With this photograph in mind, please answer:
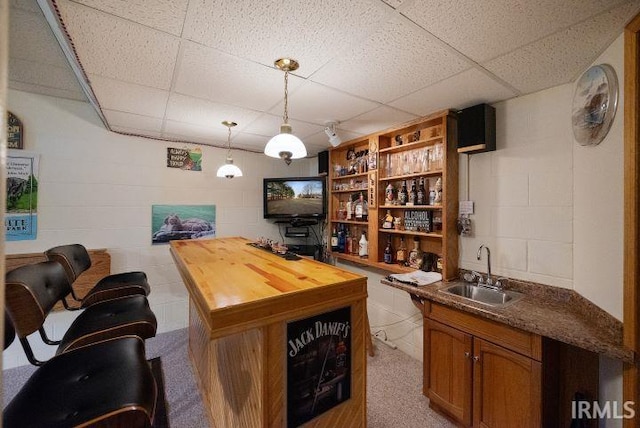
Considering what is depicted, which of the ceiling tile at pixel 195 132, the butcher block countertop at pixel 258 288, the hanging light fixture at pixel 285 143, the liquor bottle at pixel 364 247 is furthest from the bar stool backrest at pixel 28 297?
the liquor bottle at pixel 364 247

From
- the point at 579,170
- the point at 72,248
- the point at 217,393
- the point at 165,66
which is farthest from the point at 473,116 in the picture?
the point at 72,248

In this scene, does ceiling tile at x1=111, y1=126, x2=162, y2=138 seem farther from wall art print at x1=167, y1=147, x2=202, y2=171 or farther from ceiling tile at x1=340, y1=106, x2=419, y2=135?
ceiling tile at x1=340, y1=106, x2=419, y2=135

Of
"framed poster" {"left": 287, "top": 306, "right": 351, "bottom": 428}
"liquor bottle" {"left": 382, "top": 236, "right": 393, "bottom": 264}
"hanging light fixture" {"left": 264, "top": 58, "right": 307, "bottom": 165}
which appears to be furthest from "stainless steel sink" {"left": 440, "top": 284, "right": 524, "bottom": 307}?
"hanging light fixture" {"left": 264, "top": 58, "right": 307, "bottom": 165}

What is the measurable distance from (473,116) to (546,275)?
1.27m

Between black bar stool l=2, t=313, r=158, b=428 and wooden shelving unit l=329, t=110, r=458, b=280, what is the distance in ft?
6.96

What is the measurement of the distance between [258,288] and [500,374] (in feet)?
5.04

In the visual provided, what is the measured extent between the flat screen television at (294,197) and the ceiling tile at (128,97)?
170 centimetres

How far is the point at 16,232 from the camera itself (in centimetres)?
236

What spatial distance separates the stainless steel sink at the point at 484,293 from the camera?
187 cm

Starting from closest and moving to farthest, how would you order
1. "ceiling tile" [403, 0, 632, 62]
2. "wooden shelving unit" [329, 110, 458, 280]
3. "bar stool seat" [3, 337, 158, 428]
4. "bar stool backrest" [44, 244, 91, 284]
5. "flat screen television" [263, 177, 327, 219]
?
"bar stool seat" [3, 337, 158, 428] < "ceiling tile" [403, 0, 632, 62] < "bar stool backrest" [44, 244, 91, 284] < "wooden shelving unit" [329, 110, 458, 280] < "flat screen television" [263, 177, 327, 219]

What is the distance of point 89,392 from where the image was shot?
0.93 meters

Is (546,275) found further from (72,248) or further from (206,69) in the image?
(72,248)

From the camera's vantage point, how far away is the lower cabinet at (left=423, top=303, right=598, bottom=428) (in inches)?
54.9

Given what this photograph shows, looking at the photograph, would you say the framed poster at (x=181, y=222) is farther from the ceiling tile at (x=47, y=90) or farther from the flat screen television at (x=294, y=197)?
the ceiling tile at (x=47, y=90)
